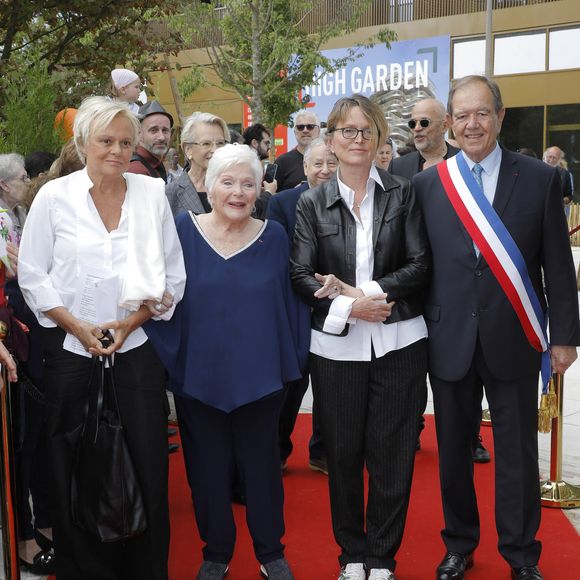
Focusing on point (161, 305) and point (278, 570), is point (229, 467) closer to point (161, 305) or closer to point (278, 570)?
point (278, 570)

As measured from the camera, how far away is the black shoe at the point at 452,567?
11.5 ft

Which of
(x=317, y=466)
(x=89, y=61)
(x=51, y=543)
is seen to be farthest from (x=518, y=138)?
(x=51, y=543)

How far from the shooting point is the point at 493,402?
11.4ft

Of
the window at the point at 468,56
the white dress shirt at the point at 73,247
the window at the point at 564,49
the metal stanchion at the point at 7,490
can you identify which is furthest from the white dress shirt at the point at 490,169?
the window at the point at 468,56

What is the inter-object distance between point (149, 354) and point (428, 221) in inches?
50.8

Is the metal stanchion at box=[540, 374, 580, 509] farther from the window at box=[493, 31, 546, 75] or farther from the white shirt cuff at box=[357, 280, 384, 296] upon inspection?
the window at box=[493, 31, 546, 75]

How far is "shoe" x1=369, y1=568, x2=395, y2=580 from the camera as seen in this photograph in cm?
345

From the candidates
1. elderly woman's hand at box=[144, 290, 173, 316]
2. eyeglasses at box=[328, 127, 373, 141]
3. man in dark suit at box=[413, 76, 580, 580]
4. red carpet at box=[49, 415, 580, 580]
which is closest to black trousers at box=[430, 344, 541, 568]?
man in dark suit at box=[413, 76, 580, 580]

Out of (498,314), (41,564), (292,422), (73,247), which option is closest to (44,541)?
(41,564)

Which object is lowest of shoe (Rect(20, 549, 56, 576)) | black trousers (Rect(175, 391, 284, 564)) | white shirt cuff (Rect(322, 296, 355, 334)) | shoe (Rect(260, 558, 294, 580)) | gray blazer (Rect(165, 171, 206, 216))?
shoe (Rect(20, 549, 56, 576))

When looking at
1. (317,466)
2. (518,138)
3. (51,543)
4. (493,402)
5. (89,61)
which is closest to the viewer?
(493,402)

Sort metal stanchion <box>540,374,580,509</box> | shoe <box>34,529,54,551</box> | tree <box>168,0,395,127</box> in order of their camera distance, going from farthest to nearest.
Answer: tree <box>168,0,395,127</box> → metal stanchion <box>540,374,580,509</box> → shoe <box>34,529,54,551</box>

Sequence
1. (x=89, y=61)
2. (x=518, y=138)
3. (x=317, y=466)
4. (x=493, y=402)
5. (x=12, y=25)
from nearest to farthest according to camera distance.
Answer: (x=493, y=402) → (x=317, y=466) → (x=12, y=25) → (x=89, y=61) → (x=518, y=138)

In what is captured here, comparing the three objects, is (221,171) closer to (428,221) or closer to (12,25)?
(428,221)
